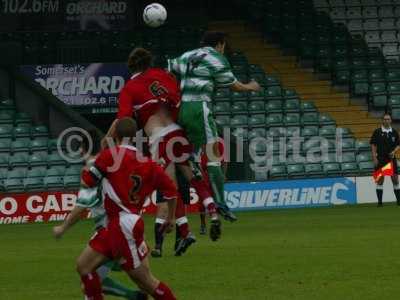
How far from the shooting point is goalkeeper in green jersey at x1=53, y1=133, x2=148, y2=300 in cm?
927

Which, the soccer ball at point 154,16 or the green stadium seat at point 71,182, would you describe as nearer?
the soccer ball at point 154,16

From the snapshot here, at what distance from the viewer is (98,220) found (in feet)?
32.8

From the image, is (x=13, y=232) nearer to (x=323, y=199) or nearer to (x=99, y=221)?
(x=323, y=199)

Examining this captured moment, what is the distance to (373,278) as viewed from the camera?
11648 mm

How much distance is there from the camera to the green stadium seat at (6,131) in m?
28.4

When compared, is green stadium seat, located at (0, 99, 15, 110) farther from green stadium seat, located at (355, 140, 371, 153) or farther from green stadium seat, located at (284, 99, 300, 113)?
green stadium seat, located at (355, 140, 371, 153)

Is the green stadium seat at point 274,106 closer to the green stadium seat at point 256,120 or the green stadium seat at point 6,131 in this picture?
the green stadium seat at point 256,120

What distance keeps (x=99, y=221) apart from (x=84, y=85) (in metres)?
19.7

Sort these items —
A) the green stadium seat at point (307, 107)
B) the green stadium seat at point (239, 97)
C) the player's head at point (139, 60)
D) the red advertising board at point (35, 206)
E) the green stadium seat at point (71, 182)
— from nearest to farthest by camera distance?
1. the player's head at point (139, 60)
2. the red advertising board at point (35, 206)
3. the green stadium seat at point (71, 182)
4. the green stadium seat at point (307, 107)
5. the green stadium seat at point (239, 97)

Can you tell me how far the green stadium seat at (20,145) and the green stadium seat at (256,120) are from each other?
18.0ft

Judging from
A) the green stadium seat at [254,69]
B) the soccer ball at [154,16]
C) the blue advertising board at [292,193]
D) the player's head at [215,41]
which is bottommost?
the blue advertising board at [292,193]

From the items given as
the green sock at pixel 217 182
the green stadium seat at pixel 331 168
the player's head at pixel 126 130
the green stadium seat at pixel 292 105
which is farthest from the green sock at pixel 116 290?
the green stadium seat at pixel 292 105

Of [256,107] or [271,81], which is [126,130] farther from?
[271,81]

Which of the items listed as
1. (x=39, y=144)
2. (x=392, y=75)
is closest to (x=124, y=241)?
(x=39, y=144)
